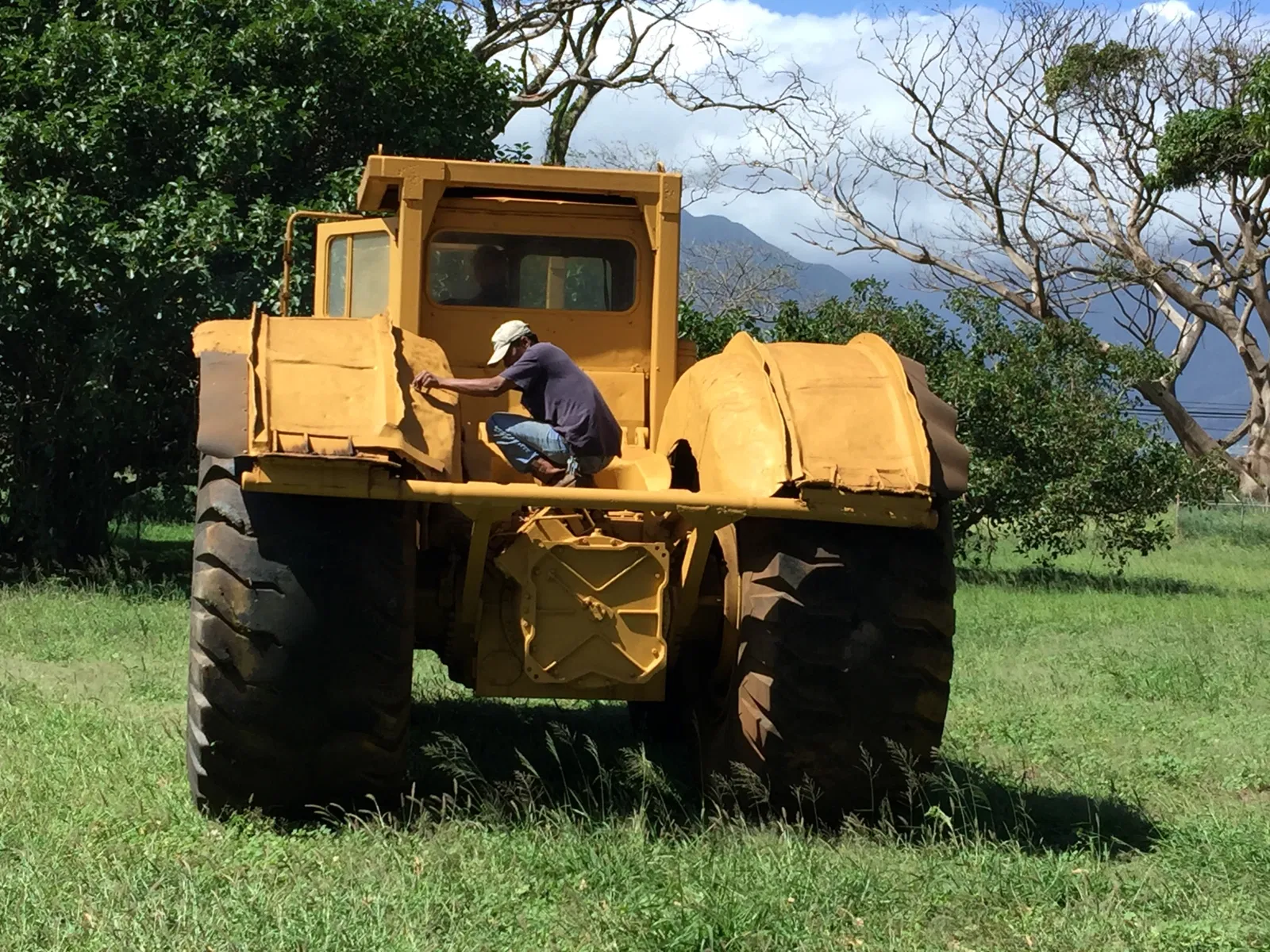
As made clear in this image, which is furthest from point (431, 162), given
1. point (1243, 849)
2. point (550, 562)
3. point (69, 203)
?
point (69, 203)

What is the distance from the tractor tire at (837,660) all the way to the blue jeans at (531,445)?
74 cm

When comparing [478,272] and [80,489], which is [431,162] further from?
[80,489]

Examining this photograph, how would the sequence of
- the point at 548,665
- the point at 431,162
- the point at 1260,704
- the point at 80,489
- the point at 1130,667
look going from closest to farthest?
the point at 548,665 < the point at 431,162 < the point at 1260,704 < the point at 1130,667 < the point at 80,489

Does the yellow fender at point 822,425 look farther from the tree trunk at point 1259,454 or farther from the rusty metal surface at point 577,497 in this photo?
the tree trunk at point 1259,454

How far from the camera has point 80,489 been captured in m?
14.7

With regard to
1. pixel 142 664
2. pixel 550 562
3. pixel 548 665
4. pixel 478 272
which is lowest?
pixel 142 664

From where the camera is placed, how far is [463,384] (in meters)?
5.85

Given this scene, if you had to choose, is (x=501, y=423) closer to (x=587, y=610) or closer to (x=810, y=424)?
(x=587, y=610)

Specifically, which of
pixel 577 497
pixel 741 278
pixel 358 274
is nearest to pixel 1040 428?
pixel 358 274

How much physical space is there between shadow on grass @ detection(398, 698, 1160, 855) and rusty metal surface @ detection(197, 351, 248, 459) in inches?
55.4

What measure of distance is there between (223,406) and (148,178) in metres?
9.10

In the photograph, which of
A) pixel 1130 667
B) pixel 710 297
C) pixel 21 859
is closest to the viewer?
pixel 21 859

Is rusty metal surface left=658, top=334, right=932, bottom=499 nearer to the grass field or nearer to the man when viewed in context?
the man

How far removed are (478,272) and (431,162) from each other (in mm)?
536
